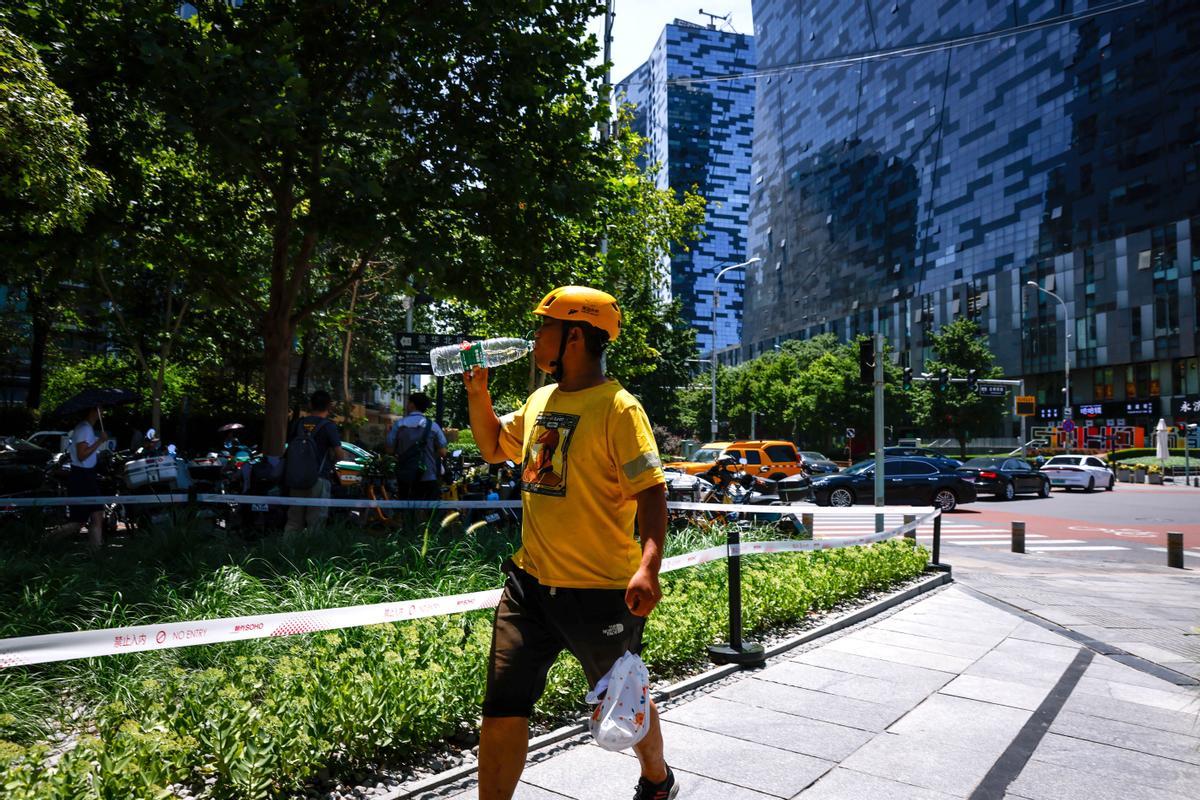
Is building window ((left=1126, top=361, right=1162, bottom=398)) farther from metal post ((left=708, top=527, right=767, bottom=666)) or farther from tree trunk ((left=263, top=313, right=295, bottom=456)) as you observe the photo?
metal post ((left=708, top=527, right=767, bottom=666))

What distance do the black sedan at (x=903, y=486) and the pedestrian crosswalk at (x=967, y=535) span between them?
79.4 inches

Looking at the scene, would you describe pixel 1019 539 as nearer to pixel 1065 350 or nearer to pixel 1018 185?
pixel 1065 350

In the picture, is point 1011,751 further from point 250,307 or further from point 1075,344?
point 1075,344

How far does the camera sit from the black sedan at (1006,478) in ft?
87.8

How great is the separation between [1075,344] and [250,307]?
6414 centimetres

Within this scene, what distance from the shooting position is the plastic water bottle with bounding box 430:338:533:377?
3.14 meters

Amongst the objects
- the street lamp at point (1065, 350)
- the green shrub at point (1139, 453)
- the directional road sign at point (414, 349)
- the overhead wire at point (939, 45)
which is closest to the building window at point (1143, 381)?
the street lamp at point (1065, 350)

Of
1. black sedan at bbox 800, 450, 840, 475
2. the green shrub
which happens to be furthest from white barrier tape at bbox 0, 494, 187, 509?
the green shrub

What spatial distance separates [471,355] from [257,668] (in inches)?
78.0

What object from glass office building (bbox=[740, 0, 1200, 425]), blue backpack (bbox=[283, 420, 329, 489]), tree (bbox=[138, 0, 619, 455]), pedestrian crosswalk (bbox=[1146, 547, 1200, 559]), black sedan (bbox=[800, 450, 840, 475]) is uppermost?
glass office building (bbox=[740, 0, 1200, 425])

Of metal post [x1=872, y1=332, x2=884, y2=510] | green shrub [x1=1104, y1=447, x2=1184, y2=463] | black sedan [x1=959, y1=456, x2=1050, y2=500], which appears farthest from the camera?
green shrub [x1=1104, y1=447, x2=1184, y2=463]

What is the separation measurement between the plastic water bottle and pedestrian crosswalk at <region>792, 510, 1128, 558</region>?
10991mm

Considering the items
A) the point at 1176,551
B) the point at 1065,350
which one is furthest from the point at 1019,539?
the point at 1065,350

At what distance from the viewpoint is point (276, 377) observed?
1081 centimetres
